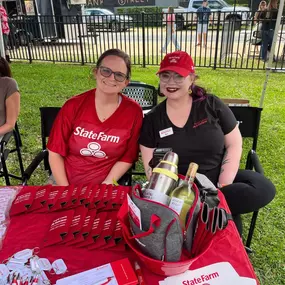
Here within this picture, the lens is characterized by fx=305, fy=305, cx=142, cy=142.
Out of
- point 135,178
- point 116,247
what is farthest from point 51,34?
point 116,247

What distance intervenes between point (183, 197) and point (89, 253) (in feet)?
1.43

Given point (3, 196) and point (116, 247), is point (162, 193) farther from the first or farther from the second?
point (3, 196)

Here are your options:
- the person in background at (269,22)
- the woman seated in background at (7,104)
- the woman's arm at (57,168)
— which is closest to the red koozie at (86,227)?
the woman's arm at (57,168)

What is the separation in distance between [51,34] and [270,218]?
984cm

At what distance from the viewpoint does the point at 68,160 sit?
6.72 feet

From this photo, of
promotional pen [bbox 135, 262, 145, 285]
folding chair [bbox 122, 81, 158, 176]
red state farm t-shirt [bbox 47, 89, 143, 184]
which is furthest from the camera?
folding chair [bbox 122, 81, 158, 176]

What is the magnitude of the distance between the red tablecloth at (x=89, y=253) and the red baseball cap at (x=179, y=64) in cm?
97

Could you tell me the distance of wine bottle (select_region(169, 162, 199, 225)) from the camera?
963 mm

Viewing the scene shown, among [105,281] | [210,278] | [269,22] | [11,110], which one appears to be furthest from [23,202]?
[269,22]

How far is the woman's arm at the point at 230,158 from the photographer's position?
1995mm

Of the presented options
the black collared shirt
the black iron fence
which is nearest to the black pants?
the black collared shirt

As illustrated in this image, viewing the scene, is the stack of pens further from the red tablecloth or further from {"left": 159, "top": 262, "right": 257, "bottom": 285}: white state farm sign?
{"left": 159, "top": 262, "right": 257, "bottom": 285}: white state farm sign

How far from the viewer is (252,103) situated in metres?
5.60

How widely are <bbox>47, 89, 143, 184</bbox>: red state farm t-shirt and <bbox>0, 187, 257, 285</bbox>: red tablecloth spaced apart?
2.47 ft
